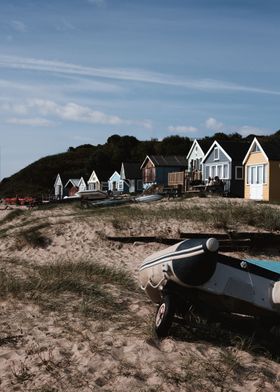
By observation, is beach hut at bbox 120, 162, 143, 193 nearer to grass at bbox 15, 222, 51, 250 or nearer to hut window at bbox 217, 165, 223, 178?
hut window at bbox 217, 165, 223, 178

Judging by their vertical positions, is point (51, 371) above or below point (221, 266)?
below

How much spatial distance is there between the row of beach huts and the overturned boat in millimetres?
26606

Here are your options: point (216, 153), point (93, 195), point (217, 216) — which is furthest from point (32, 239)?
point (93, 195)

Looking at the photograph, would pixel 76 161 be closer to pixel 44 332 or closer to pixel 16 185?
pixel 16 185

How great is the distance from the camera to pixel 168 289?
6.63 meters

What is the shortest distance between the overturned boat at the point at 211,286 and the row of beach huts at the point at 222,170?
2661cm

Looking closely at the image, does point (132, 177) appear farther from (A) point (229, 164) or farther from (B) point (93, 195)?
(A) point (229, 164)

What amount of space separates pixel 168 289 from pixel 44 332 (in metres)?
1.71

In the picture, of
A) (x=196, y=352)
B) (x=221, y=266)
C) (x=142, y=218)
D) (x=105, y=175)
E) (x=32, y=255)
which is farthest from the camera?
(x=105, y=175)

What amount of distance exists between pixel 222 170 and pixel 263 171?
754 cm

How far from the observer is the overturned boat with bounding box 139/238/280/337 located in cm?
633

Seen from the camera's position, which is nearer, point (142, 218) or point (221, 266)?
point (221, 266)

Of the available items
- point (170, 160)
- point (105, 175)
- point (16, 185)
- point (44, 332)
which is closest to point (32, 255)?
point (44, 332)

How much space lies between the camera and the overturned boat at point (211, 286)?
6332 millimetres
